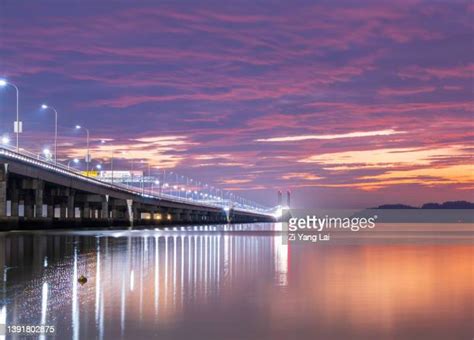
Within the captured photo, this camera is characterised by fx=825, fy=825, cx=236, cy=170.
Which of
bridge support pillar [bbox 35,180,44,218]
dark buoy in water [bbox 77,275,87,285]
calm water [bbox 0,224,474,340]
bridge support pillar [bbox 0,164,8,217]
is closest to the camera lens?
calm water [bbox 0,224,474,340]

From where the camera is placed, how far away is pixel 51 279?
83.1ft

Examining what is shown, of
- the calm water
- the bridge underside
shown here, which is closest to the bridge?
the bridge underside

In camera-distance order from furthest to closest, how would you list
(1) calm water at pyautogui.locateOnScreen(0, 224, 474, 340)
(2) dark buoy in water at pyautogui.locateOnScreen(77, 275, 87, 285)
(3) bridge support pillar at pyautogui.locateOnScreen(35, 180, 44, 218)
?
(3) bridge support pillar at pyautogui.locateOnScreen(35, 180, 44, 218) → (2) dark buoy in water at pyautogui.locateOnScreen(77, 275, 87, 285) → (1) calm water at pyautogui.locateOnScreen(0, 224, 474, 340)

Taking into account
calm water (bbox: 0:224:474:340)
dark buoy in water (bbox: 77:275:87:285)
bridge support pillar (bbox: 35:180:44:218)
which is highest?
bridge support pillar (bbox: 35:180:44:218)

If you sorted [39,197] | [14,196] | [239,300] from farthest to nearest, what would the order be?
[14,196], [39,197], [239,300]

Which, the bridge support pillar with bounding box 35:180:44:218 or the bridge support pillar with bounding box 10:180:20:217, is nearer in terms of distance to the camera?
the bridge support pillar with bounding box 35:180:44:218

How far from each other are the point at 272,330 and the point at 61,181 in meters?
108

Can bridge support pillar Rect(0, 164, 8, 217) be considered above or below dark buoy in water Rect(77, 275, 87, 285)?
above

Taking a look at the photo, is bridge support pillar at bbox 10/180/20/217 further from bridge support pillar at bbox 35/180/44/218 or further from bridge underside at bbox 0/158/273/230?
bridge support pillar at bbox 35/180/44/218

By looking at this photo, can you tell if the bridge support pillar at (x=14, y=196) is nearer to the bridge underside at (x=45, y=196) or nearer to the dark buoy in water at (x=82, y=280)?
the bridge underside at (x=45, y=196)

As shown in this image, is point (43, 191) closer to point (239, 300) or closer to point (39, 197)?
point (39, 197)

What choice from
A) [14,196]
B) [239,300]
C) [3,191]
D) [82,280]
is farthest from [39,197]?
[239,300]

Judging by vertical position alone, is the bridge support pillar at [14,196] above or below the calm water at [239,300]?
above

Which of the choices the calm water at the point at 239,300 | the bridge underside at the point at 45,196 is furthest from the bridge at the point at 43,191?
the calm water at the point at 239,300
